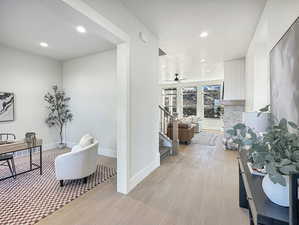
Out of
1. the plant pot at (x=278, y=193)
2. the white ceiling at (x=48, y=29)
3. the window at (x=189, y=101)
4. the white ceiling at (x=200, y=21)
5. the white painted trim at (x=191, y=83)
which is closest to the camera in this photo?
the plant pot at (x=278, y=193)

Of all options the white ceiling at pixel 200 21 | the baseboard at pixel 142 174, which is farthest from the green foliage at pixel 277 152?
the white ceiling at pixel 200 21

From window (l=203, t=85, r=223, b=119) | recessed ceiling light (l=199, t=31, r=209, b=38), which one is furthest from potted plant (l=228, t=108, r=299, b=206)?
window (l=203, t=85, r=223, b=119)

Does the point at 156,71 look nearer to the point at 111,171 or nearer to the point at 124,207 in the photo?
the point at 111,171

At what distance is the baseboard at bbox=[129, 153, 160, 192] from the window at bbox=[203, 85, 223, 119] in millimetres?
7158

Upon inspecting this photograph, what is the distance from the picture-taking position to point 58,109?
503cm

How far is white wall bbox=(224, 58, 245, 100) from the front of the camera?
5055 millimetres

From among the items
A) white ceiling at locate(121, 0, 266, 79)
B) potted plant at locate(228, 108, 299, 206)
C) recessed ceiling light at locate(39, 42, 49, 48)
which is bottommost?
potted plant at locate(228, 108, 299, 206)

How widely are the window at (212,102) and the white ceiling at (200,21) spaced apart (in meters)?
5.44

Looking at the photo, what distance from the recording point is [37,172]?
10.8ft

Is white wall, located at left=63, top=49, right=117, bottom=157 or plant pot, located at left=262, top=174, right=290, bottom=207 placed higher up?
white wall, located at left=63, top=49, right=117, bottom=157

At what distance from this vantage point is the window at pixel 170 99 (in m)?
10.9

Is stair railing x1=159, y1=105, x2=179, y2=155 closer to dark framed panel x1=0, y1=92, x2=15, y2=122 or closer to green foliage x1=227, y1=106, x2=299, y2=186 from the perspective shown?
green foliage x1=227, y1=106, x2=299, y2=186

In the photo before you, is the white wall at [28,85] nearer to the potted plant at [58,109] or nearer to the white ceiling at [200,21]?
the potted plant at [58,109]

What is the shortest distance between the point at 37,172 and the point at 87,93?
2388 mm
